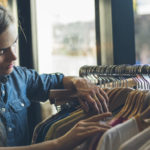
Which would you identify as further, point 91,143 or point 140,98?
point 140,98

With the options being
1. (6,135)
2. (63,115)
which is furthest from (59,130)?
(6,135)

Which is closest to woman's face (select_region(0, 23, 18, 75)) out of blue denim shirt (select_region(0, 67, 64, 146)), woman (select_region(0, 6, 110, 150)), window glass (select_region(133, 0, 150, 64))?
woman (select_region(0, 6, 110, 150))

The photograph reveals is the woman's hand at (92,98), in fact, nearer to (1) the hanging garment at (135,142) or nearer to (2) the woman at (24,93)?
(2) the woman at (24,93)

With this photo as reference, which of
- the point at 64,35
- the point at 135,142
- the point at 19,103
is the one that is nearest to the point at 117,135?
the point at 135,142

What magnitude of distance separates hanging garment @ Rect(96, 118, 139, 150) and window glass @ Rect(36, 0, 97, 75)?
3.68 ft

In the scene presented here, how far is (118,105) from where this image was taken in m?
0.85

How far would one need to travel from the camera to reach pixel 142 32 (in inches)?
58.0

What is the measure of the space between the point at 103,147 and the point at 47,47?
161 centimetres

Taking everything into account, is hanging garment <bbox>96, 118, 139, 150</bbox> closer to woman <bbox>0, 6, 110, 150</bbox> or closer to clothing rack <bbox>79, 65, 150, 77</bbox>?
woman <bbox>0, 6, 110, 150</bbox>

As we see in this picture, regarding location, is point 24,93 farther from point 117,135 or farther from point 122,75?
point 117,135

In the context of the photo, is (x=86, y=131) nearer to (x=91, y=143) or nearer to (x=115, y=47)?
(x=91, y=143)

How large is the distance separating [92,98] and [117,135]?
0.28 m

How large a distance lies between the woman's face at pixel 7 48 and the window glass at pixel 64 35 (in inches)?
34.6

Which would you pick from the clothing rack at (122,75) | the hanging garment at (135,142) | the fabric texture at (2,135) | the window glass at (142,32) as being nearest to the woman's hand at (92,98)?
the clothing rack at (122,75)
